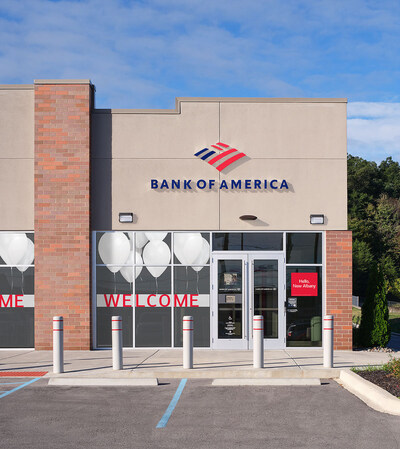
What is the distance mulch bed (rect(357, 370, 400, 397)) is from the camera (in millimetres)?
9507

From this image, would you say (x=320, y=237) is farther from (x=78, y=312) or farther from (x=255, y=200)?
(x=78, y=312)

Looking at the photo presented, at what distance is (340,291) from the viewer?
1470 cm

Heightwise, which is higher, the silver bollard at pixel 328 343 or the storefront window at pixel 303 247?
the storefront window at pixel 303 247

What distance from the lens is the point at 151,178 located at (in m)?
15.0

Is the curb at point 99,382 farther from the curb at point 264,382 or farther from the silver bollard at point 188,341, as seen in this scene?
the curb at point 264,382

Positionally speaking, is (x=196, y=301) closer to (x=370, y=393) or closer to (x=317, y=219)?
(x=317, y=219)

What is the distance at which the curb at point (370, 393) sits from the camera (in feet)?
28.4

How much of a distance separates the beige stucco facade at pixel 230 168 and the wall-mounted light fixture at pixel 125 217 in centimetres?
10

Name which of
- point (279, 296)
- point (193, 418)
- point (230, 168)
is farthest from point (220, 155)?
point (193, 418)

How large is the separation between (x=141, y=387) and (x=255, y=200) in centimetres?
598

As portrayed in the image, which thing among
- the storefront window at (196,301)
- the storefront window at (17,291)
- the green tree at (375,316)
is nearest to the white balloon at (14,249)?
the storefront window at (17,291)

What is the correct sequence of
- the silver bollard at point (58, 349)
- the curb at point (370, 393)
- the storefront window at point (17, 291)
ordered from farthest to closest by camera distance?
the storefront window at point (17, 291) < the silver bollard at point (58, 349) < the curb at point (370, 393)

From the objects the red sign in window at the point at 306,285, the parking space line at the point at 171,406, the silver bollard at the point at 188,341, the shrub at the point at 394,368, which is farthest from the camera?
the red sign in window at the point at 306,285

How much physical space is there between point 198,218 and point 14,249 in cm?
460
